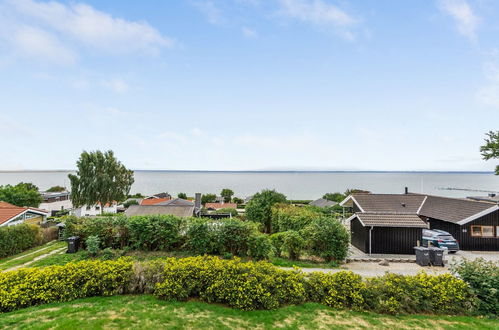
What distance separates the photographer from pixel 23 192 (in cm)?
3988

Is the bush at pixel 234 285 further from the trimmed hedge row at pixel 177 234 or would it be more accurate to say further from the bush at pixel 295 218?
the bush at pixel 295 218

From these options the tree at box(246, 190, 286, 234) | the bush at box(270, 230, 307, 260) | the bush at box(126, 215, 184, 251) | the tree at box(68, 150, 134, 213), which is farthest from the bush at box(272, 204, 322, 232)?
the tree at box(68, 150, 134, 213)

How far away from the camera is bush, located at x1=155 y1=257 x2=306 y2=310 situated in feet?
21.2

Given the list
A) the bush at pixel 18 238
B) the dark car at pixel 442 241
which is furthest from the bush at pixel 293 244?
the bush at pixel 18 238

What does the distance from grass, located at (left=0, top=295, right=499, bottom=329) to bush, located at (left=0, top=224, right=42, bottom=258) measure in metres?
11.4

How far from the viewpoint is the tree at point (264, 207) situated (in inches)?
910

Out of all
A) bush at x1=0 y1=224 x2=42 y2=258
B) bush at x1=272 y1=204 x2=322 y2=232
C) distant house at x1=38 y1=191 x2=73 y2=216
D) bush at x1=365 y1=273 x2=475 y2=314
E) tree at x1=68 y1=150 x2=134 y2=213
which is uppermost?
tree at x1=68 y1=150 x2=134 y2=213

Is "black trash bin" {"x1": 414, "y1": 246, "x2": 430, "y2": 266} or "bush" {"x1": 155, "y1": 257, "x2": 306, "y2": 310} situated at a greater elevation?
"bush" {"x1": 155, "y1": 257, "x2": 306, "y2": 310}

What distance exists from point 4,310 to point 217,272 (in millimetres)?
5518

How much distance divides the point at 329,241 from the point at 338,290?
5986 mm

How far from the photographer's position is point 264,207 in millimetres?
23109

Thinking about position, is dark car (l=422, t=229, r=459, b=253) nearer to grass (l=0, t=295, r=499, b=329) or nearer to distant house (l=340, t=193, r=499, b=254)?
distant house (l=340, t=193, r=499, b=254)

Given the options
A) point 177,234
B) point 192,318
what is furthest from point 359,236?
point 192,318

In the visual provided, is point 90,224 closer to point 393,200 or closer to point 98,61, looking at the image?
point 98,61
